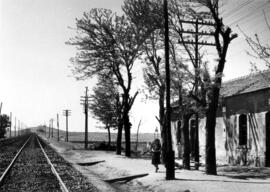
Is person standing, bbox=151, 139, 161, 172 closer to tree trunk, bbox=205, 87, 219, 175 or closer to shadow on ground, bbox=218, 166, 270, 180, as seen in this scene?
tree trunk, bbox=205, 87, 219, 175

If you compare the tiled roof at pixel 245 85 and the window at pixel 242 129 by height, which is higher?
the tiled roof at pixel 245 85

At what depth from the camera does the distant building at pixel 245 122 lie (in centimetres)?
2102

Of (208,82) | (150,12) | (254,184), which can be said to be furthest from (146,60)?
(254,184)

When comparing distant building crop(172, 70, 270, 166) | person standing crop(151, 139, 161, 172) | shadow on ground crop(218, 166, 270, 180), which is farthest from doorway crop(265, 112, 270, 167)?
person standing crop(151, 139, 161, 172)

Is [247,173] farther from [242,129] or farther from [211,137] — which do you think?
[242,129]

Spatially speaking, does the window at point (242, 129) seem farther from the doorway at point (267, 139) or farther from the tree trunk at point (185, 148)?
the tree trunk at point (185, 148)

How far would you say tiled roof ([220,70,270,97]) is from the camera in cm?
2186

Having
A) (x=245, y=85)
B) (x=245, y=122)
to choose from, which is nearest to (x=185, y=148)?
(x=245, y=122)

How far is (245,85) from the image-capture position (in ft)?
78.2

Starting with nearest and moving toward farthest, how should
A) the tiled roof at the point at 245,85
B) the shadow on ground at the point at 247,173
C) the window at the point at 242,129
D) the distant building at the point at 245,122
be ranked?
the shadow on ground at the point at 247,173
the distant building at the point at 245,122
the tiled roof at the point at 245,85
the window at the point at 242,129

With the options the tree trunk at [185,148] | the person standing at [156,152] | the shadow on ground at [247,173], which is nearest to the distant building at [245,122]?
the shadow on ground at [247,173]

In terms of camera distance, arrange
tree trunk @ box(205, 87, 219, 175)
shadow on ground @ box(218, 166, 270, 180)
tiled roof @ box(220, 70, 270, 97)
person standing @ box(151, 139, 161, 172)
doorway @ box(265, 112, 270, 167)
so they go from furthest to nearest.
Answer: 1. tiled roof @ box(220, 70, 270, 97)
2. doorway @ box(265, 112, 270, 167)
3. person standing @ box(151, 139, 161, 172)
4. tree trunk @ box(205, 87, 219, 175)
5. shadow on ground @ box(218, 166, 270, 180)

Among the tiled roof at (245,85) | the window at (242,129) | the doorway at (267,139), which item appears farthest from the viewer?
the window at (242,129)

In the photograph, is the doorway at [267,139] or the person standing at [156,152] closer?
the person standing at [156,152]
